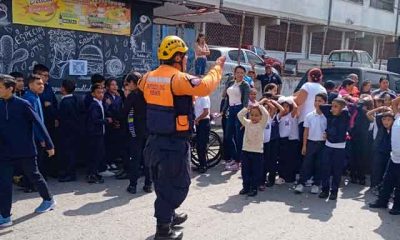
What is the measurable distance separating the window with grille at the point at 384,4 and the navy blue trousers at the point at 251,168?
31693mm

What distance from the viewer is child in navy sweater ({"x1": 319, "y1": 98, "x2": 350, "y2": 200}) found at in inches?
247

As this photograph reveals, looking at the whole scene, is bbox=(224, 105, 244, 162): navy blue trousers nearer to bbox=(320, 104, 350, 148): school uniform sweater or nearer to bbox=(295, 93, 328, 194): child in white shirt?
bbox=(295, 93, 328, 194): child in white shirt

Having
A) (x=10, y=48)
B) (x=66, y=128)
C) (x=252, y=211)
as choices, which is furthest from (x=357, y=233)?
(x=10, y=48)

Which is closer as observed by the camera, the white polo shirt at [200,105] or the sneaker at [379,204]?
the sneaker at [379,204]

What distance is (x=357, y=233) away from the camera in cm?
495

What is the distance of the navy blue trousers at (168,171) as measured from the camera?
4414 mm

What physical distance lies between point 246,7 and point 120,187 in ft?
62.0

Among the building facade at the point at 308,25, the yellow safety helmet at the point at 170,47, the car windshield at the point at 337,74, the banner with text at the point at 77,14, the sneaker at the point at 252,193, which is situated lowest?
the sneaker at the point at 252,193

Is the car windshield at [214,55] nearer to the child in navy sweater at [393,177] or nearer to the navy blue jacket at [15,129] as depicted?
the child in navy sweater at [393,177]

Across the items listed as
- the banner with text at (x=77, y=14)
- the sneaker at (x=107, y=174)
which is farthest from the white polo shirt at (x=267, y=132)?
the banner with text at (x=77, y=14)

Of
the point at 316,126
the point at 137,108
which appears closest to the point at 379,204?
the point at 316,126

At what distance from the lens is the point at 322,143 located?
6.53 meters

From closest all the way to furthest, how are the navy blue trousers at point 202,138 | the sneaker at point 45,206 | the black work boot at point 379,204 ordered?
1. the sneaker at point 45,206
2. the black work boot at point 379,204
3. the navy blue trousers at point 202,138

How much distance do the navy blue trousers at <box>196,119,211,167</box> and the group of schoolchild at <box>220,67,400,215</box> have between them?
878 mm
